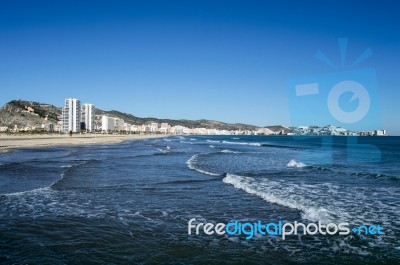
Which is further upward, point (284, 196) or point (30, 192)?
point (30, 192)

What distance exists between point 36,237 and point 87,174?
1291 centimetres

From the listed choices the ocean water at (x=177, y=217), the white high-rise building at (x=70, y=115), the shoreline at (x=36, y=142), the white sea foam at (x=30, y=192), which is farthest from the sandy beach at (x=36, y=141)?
the white high-rise building at (x=70, y=115)

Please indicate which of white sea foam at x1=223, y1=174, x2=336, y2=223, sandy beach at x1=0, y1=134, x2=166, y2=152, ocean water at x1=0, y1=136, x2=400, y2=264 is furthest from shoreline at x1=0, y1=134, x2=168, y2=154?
white sea foam at x1=223, y1=174, x2=336, y2=223

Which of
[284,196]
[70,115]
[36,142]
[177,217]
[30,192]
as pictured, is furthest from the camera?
[70,115]

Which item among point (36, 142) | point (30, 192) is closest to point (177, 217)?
point (30, 192)

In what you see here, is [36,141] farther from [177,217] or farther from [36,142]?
[177,217]

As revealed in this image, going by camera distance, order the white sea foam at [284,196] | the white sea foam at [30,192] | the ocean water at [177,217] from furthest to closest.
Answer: the white sea foam at [30,192]
the white sea foam at [284,196]
the ocean water at [177,217]

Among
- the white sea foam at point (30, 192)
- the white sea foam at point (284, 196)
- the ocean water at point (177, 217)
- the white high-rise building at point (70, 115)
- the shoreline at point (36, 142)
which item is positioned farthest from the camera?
the white high-rise building at point (70, 115)

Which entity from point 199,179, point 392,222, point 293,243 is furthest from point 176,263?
point 199,179

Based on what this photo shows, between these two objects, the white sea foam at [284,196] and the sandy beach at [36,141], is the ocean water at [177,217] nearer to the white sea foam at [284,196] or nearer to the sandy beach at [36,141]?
the white sea foam at [284,196]

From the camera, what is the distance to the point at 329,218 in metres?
10.4

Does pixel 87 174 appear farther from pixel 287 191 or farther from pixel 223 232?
pixel 223 232

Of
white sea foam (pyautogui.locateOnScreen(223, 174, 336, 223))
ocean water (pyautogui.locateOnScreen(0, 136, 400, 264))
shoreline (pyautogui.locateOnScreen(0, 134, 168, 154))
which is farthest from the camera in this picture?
shoreline (pyautogui.locateOnScreen(0, 134, 168, 154))

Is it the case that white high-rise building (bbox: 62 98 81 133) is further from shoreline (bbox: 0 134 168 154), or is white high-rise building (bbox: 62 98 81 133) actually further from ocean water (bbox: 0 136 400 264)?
ocean water (bbox: 0 136 400 264)
